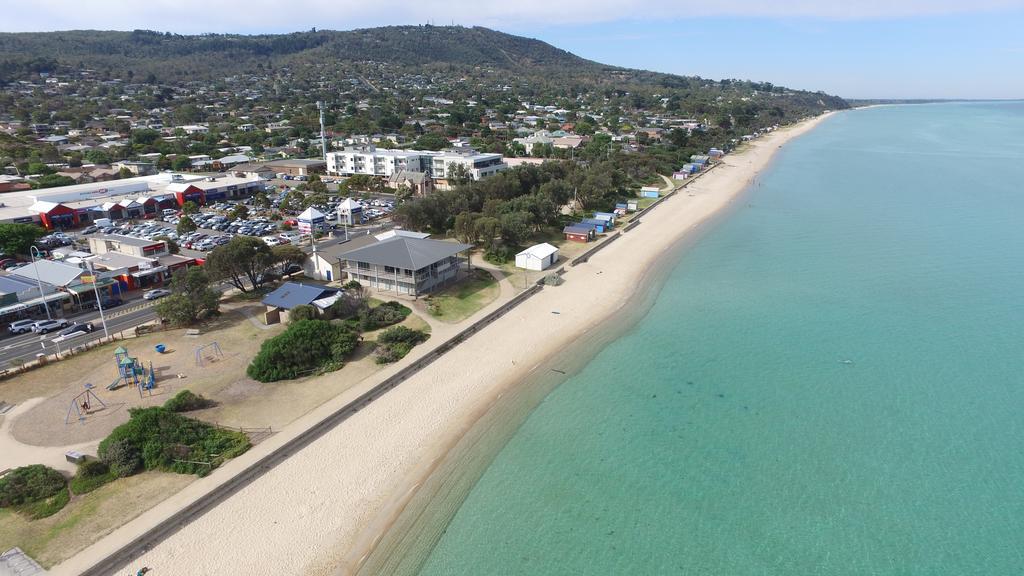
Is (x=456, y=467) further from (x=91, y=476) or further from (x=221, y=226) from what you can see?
(x=221, y=226)

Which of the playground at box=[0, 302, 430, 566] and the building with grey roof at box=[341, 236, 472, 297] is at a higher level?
the building with grey roof at box=[341, 236, 472, 297]

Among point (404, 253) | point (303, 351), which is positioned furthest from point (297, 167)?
point (303, 351)

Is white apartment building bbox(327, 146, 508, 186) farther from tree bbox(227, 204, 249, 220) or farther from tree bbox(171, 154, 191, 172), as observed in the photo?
tree bbox(227, 204, 249, 220)

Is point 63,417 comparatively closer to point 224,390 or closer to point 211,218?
point 224,390

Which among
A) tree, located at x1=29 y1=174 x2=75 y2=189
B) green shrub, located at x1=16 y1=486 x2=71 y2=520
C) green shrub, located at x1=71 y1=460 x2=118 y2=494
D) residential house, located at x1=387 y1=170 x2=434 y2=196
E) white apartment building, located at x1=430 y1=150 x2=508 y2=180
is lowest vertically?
green shrub, located at x1=16 y1=486 x2=71 y2=520

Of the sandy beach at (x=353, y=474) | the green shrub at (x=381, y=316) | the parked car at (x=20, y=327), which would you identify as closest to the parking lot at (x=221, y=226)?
the parked car at (x=20, y=327)

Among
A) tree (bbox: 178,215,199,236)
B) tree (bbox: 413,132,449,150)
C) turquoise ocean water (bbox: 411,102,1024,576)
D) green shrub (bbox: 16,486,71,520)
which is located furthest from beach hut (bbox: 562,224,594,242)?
tree (bbox: 413,132,449,150)

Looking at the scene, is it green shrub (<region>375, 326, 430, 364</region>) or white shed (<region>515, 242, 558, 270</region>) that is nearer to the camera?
green shrub (<region>375, 326, 430, 364</region>)
